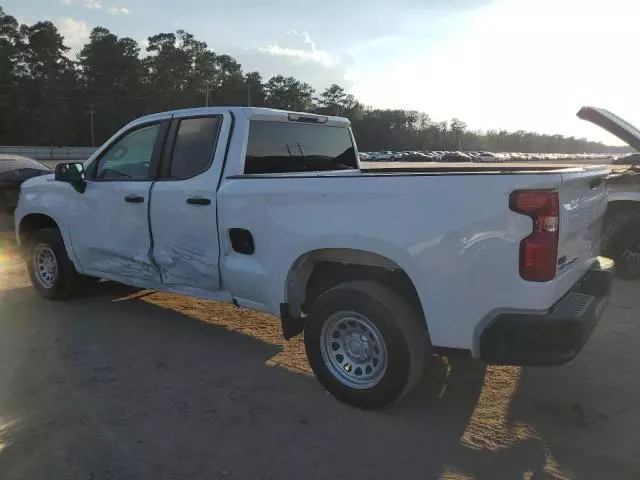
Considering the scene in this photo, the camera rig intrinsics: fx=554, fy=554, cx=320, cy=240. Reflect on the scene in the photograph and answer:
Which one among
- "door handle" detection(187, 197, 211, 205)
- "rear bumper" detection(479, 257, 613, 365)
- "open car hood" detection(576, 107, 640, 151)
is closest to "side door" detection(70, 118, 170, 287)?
"door handle" detection(187, 197, 211, 205)

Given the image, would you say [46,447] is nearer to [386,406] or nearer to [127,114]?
[386,406]

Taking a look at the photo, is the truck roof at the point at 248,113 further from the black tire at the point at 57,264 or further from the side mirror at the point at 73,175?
the black tire at the point at 57,264

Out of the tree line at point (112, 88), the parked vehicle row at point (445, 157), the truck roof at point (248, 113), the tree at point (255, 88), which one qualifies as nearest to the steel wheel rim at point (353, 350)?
the truck roof at point (248, 113)

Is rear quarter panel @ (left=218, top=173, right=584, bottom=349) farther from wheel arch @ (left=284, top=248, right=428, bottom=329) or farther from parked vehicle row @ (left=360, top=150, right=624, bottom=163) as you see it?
parked vehicle row @ (left=360, top=150, right=624, bottom=163)

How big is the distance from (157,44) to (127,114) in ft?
65.3

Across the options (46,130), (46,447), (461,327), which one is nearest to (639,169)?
(461,327)

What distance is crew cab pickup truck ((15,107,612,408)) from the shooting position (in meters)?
3.07

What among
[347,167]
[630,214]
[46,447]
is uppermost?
[347,167]

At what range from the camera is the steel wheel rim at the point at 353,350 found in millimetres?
3633

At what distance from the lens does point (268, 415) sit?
144 inches

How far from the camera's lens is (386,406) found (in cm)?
363

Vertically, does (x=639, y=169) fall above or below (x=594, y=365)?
above

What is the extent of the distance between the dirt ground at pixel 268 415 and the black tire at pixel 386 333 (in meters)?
0.15

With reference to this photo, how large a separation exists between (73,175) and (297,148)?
2.30 m
